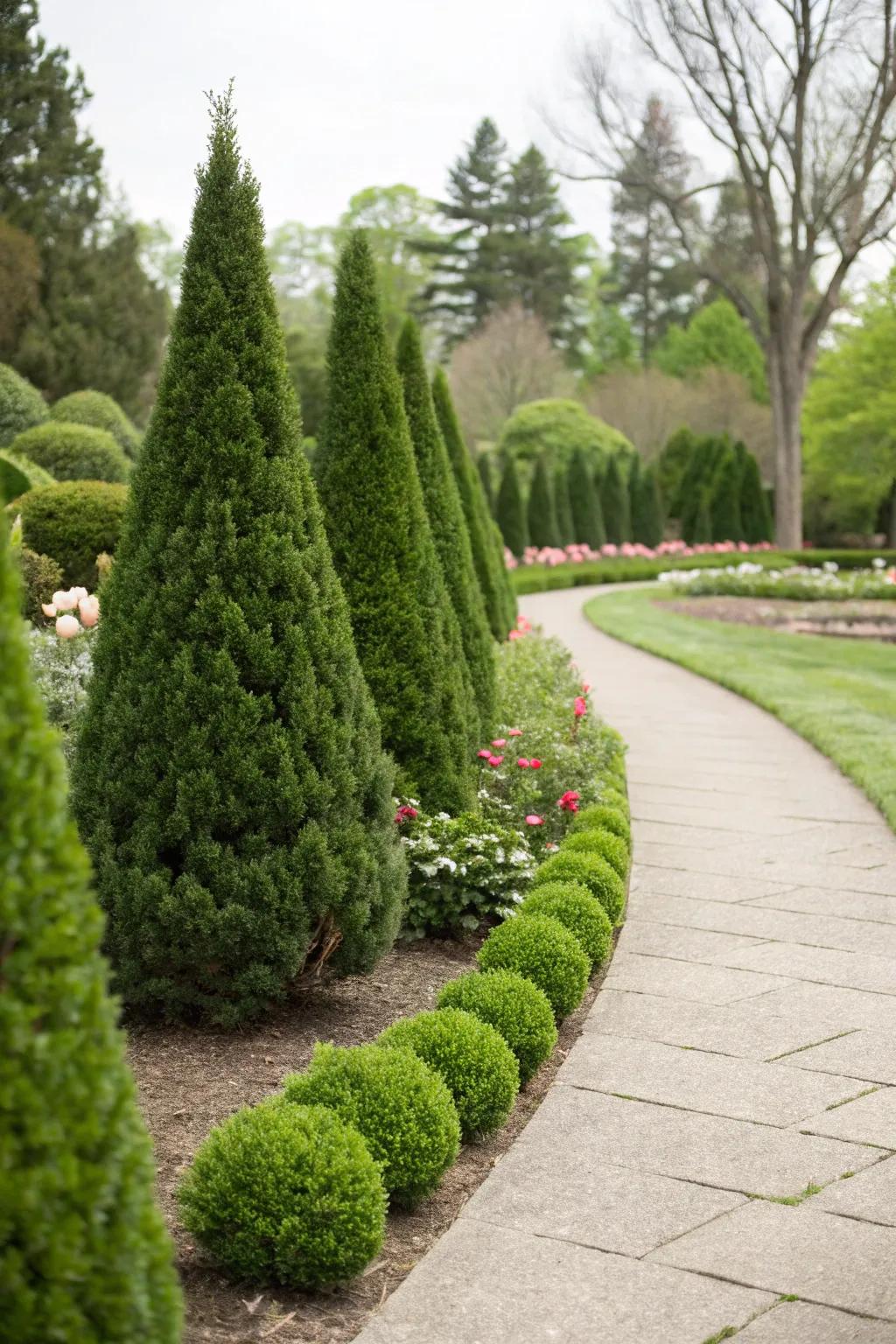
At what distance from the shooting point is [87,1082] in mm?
1589

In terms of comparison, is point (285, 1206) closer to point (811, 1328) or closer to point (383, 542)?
point (811, 1328)

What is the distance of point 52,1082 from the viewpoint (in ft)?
5.06

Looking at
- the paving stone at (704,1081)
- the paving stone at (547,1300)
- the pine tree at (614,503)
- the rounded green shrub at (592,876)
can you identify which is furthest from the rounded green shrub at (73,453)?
the pine tree at (614,503)

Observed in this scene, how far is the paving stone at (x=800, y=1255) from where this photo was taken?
2.70m

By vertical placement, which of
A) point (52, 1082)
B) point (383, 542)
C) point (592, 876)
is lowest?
point (592, 876)

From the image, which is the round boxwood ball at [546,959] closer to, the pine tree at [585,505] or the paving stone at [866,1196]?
the paving stone at [866,1196]

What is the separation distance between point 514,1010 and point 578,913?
3.13 ft

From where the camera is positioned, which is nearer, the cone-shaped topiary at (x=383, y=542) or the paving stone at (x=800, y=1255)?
the paving stone at (x=800, y=1255)

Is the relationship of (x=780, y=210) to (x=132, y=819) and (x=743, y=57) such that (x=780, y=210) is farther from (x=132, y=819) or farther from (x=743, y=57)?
(x=132, y=819)

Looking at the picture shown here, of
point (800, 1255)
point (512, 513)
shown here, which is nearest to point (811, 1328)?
point (800, 1255)

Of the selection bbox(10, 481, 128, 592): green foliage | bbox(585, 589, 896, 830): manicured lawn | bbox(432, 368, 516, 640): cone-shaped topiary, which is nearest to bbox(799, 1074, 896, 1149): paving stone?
bbox(585, 589, 896, 830): manicured lawn

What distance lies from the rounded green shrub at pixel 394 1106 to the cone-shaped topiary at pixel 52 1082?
1398mm

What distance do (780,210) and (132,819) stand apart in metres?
29.5

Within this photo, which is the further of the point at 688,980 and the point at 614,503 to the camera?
the point at 614,503
